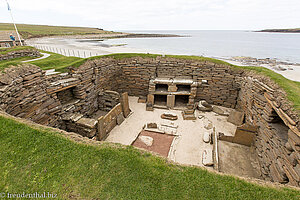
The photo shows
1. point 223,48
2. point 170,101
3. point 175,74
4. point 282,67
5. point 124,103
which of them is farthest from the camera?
point 223,48

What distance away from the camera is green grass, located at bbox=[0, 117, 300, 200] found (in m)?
3.22

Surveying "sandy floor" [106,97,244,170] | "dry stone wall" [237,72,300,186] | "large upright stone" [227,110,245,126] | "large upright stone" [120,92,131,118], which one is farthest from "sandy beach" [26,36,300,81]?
"large upright stone" [120,92,131,118]

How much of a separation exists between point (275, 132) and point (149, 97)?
8274mm

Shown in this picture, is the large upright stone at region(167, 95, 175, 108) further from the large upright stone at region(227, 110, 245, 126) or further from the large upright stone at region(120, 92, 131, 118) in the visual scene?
the large upright stone at region(227, 110, 245, 126)

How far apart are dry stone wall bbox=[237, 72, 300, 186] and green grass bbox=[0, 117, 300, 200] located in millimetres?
2381

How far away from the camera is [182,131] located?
972 centimetres

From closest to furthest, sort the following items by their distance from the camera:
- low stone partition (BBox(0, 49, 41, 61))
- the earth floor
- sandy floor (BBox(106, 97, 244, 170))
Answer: the earth floor, sandy floor (BBox(106, 97, 244, 170)), low stone partition (BBox(0, 49, 41, 61))

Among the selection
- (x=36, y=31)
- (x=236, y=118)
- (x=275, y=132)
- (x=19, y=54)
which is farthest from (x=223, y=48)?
(x=36, y=31)

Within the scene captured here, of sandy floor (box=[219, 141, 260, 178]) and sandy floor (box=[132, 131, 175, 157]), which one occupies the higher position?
sandy floor (box=[219, 141, 260, 178])

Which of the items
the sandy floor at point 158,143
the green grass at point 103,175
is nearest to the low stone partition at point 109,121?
the sandy floor at point 158,143

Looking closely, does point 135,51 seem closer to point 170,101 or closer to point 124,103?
point 170,101

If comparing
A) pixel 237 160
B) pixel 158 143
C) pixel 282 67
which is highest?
pixel 282 67

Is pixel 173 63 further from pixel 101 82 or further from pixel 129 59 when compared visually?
pixel 101 82

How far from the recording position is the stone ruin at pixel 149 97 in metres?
6.00
